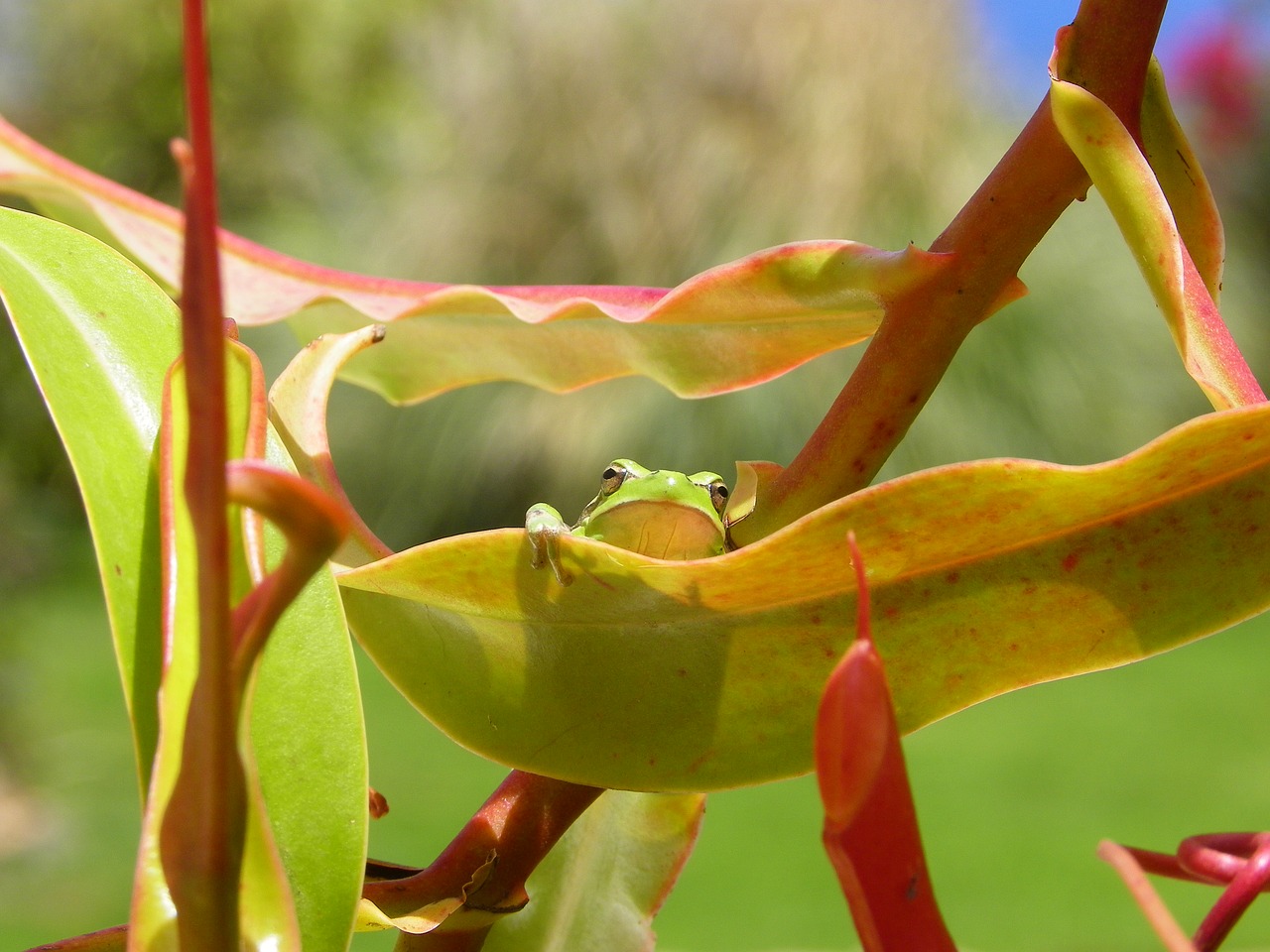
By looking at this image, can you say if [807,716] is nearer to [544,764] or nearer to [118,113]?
[544,764]

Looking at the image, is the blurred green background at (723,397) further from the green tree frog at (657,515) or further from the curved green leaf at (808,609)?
the curved green leaf at (808,609)

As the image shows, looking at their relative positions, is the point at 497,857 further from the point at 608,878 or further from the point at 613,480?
the point at 613,480

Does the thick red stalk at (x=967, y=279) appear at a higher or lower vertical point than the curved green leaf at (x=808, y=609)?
higher

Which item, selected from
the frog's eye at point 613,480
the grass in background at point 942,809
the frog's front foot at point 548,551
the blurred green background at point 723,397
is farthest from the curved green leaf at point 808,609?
the blurred green background at point 723,397

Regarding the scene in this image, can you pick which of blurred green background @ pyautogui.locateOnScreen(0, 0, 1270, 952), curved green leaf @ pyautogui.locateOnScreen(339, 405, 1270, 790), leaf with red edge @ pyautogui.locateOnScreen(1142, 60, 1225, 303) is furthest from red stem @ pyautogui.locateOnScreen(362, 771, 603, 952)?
blurred green background @ pyautogui.locateOnScreen(0, 0, 1270, 952)

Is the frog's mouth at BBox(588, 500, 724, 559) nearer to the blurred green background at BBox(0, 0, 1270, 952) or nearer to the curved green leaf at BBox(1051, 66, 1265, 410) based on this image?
the curved green leaf at BBox(1051, 66, 1265, 410)

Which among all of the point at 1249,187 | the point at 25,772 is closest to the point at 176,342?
the point at 25,772
